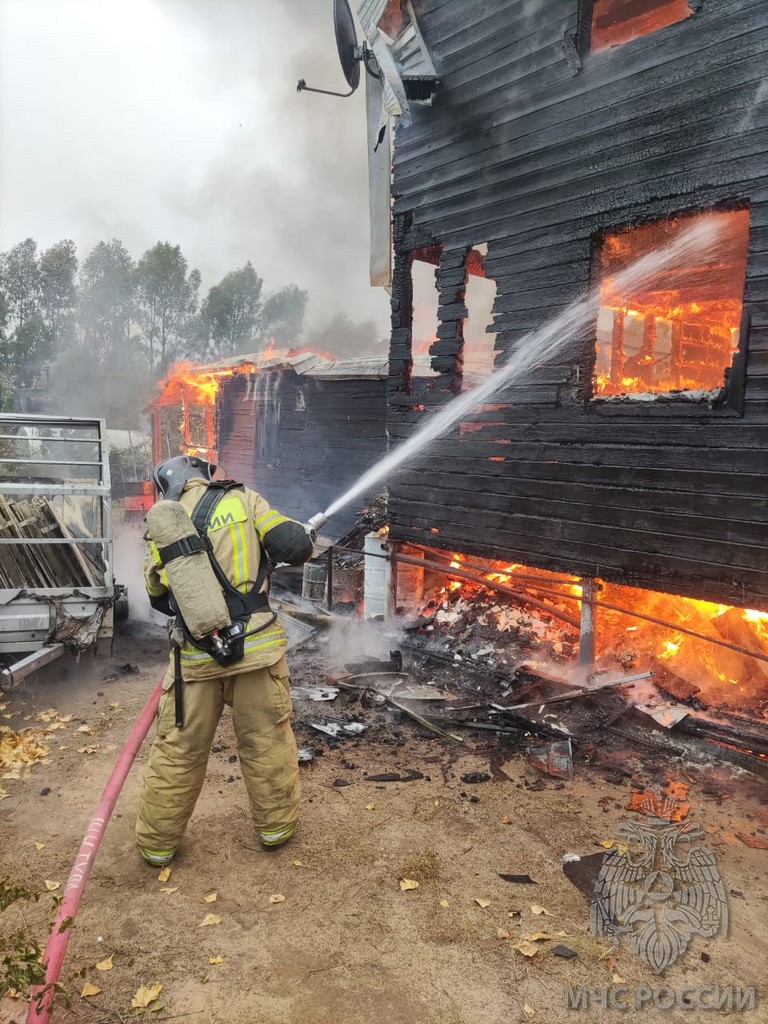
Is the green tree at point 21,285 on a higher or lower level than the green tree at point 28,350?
higher

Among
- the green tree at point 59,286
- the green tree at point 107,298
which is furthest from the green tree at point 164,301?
the green tree at point 59,286

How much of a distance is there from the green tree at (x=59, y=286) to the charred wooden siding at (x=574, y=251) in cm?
4760

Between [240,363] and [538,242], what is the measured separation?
14441 millimetres

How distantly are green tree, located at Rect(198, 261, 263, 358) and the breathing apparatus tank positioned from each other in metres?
53.9

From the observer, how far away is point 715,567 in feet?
18.9

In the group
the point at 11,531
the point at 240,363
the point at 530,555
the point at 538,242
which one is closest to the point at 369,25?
the point at 538,242

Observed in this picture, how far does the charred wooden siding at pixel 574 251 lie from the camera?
5.45 meters

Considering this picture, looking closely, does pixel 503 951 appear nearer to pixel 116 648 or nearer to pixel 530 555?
pixel 530 555

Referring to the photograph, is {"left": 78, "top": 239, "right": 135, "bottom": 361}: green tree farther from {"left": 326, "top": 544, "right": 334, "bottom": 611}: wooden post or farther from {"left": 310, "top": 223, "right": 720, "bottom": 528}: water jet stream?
{"left": 310, "top": 223, "right": 720, "bottom": 528}: water jet stream

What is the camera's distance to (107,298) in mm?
50250

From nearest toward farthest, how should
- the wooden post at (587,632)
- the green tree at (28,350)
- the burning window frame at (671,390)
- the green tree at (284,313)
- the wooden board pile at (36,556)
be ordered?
the burning window frame at (671,390)
the wooden board pile at (36,556)
the wooden post at (587,632)
the green tree at (28,350)
the green tree at (284,313)

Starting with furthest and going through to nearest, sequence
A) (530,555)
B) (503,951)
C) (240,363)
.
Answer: (240,363)
(530,555)
(503,951)

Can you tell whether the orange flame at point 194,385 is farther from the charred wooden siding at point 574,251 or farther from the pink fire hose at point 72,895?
the pink fire hose at point 72,895

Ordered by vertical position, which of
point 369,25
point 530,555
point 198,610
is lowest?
point 530,555
